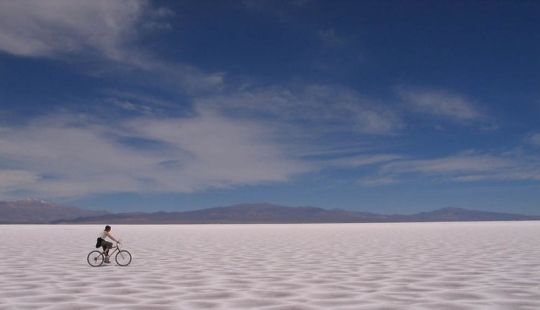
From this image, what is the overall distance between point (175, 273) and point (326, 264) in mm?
4927

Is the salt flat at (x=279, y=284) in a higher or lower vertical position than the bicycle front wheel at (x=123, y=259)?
lower

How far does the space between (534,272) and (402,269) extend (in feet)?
11.0

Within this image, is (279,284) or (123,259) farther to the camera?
(123,259)

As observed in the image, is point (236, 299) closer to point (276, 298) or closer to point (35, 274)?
point (276, 298)

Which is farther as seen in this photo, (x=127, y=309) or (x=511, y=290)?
(x=511, y=290)

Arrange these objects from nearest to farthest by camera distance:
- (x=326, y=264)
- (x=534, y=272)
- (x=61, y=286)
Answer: (x=61, y=286) → (x=534, y=272) → (x=326, y=264)

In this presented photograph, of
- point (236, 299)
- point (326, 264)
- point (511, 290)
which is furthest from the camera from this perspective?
point (326, 264)

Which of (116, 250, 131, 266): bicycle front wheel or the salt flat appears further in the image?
(116, 250, 131, 266): bicycle front wheel

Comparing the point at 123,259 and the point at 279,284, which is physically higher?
the point at 123,259

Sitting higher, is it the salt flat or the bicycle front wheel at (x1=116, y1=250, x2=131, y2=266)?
the bicycle front wheel at (x1=116, y1=250, x2=131, y2=266)

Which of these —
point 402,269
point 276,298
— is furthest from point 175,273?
point 402,269

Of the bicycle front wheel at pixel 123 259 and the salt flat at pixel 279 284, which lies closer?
the salt flat at pixel 279 284

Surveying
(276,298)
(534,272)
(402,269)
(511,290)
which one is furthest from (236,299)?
(534,272)

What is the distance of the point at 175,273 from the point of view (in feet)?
44.0
